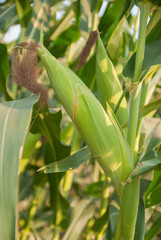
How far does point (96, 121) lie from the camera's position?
0.47 metres

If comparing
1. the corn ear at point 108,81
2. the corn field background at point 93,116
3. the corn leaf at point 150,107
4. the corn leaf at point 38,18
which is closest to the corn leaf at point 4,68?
the corn field background at point 93,116

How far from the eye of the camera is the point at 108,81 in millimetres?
576

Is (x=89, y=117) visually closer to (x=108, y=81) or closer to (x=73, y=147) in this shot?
(x=108, y=81)

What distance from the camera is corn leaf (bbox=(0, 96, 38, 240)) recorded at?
1.15ft

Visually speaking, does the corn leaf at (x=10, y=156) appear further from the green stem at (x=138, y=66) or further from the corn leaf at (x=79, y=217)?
the corn leaf at (x=79, y=217)

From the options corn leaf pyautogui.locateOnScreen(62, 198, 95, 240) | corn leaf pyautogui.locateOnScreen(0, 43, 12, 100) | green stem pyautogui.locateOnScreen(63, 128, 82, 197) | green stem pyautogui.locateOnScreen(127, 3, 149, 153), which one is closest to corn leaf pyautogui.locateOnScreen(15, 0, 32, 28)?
corn leaf pyautogui.locateOnScreen(0, 43, 12, 100)

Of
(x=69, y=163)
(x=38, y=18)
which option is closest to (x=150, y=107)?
(x=69, y=163)

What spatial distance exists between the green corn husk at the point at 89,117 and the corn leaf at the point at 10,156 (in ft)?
0.21

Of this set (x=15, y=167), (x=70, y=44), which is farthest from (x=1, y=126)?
(x=70, y=44)

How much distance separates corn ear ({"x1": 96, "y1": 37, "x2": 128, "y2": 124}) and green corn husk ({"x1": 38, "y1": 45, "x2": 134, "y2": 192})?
0.35 feet

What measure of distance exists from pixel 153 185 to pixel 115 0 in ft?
1.54

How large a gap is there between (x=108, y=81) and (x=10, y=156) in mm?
264

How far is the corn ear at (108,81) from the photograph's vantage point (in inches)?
22.6

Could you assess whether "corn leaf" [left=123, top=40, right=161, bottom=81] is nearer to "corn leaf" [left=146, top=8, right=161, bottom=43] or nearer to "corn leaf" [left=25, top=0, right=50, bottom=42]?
"corn leaf" [left=146, top=8, right=161, bottom=43]
